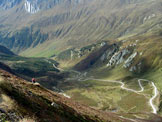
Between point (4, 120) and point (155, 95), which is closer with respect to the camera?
point (4, 120)

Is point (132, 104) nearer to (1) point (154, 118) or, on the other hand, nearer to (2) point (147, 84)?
(2) point (147, 84)

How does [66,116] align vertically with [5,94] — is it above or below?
below

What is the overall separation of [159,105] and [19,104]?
422ft

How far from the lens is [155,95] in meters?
160

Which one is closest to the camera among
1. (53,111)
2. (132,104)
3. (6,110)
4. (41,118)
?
(6,110)

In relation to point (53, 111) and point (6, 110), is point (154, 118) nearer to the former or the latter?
point (53, 111)

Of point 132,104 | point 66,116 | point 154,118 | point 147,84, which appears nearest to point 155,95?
point 132,104

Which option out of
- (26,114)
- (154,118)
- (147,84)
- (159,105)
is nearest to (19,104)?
(26,114)

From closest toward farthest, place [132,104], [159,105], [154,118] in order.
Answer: [154,118] → [159,105] → [132,104]

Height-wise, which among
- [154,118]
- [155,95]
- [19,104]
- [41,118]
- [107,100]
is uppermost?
[19,104]

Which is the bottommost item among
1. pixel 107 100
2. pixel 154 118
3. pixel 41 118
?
pixel 107 100

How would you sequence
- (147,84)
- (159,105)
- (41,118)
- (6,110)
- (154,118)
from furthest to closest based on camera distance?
(147,84) < (159,105) < (154,118) < (41,118) < (6,110)

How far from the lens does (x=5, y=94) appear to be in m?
24.3

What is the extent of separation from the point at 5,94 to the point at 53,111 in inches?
331
